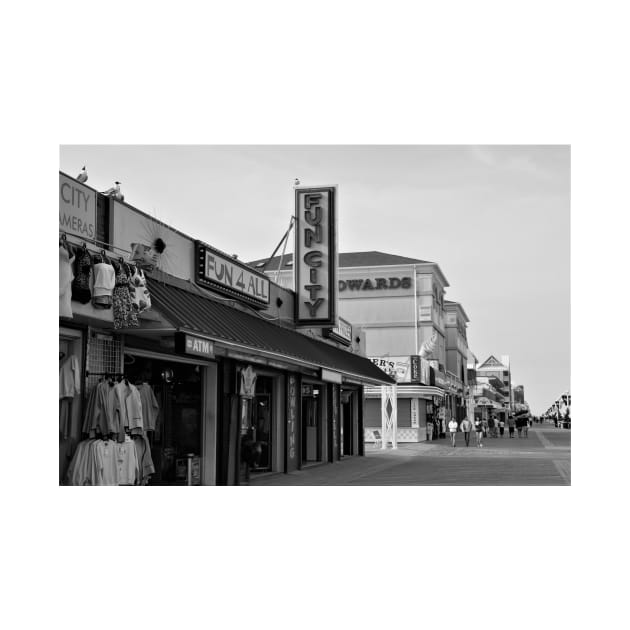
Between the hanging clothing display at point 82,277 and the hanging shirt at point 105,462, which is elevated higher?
the hanging clothing display at point 82,277

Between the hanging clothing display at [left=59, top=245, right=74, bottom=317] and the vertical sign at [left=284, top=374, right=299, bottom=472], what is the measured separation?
10.9 meters

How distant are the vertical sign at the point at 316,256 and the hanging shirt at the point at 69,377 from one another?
11060 millimetres

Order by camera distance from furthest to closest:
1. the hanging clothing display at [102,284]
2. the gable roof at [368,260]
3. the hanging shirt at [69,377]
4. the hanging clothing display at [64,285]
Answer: the gable roof at [368,260] → the hanging shirt at [69,377] → the hanging clothing display at [102,284] → the hanging clothing display at [64,285]

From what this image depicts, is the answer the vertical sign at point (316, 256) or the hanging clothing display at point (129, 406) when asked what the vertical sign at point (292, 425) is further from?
the hanging clothing display at point (129, 406)

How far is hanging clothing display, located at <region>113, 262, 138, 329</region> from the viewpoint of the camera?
11.5m

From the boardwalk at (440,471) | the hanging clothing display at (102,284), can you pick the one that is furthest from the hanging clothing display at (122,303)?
the boardwalk at (440,471)

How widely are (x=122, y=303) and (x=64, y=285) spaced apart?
122 cm

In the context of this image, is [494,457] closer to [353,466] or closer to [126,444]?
[353,466]

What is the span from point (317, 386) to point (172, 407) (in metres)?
9.57

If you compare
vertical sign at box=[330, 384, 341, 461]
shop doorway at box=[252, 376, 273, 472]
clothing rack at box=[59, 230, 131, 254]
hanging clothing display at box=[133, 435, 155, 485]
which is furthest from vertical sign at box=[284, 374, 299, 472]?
clothing rack at box=[59, 230, 131, 254]

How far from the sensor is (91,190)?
40.5ft

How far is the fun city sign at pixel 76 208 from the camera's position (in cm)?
1163

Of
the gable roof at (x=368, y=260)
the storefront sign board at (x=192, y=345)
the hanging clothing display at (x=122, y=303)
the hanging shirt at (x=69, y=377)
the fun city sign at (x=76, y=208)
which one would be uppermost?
the gable roof at (x=368, y=260)

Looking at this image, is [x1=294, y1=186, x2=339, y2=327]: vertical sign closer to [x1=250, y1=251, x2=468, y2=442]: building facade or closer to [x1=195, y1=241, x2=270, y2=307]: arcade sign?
[x1=195, y1=241, x2=270, y2=307]: arcade sign
